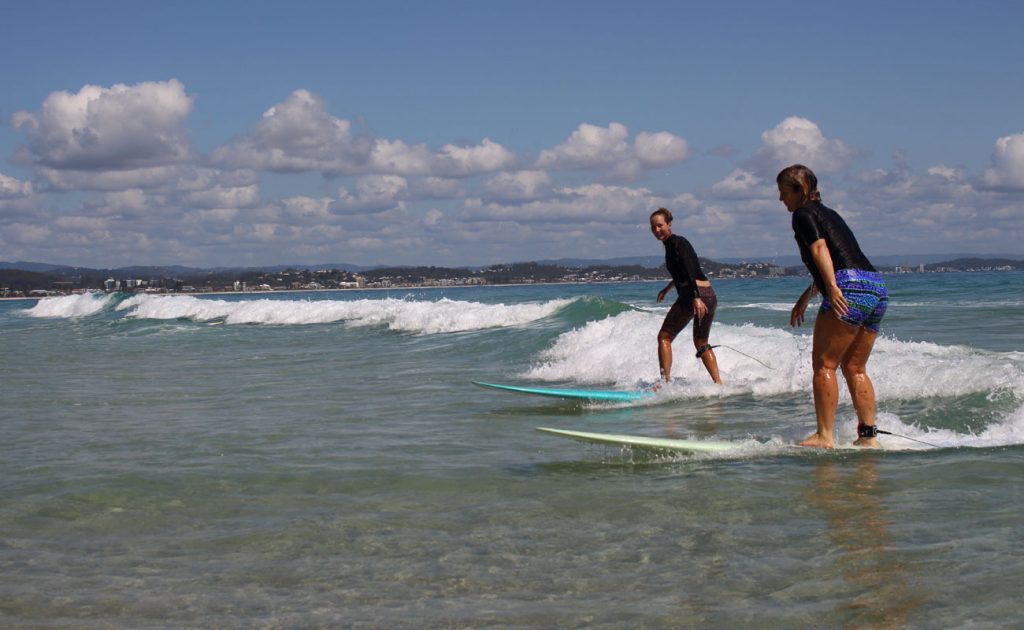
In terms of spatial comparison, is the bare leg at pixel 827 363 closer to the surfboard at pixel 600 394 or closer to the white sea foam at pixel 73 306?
the surfboard at pixel 600 394

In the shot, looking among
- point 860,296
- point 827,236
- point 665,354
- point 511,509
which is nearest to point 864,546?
point 511,509

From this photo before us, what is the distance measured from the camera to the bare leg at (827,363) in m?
6.30

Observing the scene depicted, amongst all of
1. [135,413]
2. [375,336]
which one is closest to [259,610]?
[135,413]

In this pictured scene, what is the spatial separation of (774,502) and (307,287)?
11160 centimetres

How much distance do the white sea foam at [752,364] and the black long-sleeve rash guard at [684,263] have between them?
1.03 meters

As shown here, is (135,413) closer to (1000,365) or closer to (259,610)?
(259,610)

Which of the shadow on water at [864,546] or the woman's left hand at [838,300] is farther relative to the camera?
the woman's left hand at [838,300]

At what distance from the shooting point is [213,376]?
46.3 feet

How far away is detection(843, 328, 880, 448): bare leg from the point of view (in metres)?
6.42

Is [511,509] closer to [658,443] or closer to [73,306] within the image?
[658,443]

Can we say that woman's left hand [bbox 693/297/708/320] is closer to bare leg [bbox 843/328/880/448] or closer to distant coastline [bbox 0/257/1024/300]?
bare leg [bbox 843/328/880/448]


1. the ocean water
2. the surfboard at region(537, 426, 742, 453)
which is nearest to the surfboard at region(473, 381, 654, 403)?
the ocean water

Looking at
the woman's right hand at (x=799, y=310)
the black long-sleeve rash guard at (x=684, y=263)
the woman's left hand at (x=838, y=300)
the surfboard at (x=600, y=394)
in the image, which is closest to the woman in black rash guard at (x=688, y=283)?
the black long-sleeve rash guard at (x=684, y=263)

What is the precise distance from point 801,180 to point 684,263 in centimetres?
338
